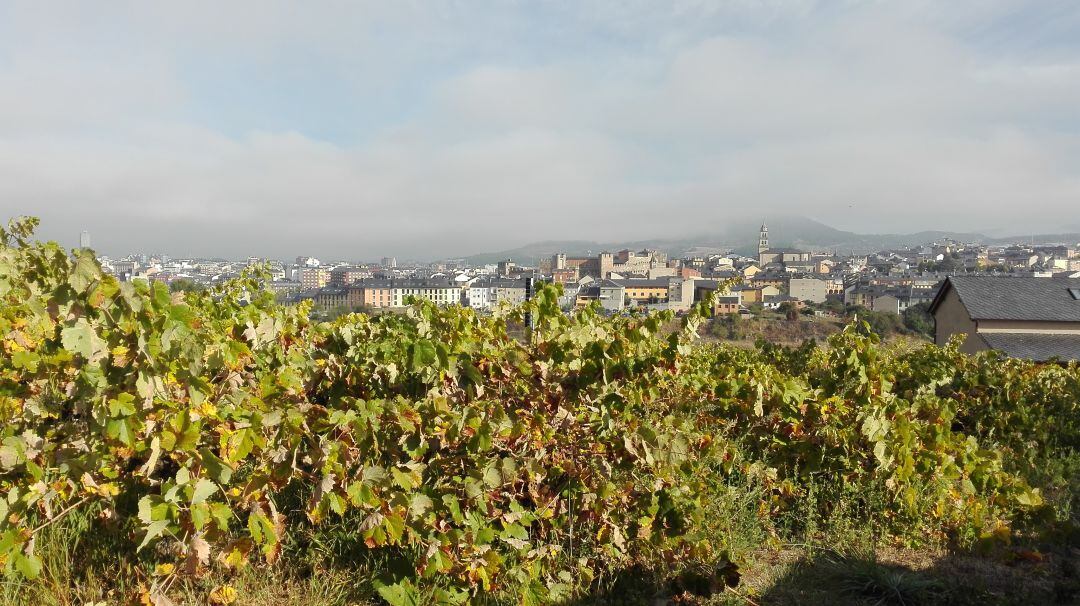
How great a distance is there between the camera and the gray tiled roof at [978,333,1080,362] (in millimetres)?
18094

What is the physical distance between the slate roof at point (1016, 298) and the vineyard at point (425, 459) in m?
18.1

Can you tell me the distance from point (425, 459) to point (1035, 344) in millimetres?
21501

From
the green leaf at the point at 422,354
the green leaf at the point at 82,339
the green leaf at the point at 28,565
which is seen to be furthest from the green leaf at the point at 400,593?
the green leaf at the point at 82,339

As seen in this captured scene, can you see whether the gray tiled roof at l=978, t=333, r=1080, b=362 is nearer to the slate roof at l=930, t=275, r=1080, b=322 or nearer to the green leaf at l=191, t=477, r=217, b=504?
the slate roof at l=930, t=275, r=1080, b=322

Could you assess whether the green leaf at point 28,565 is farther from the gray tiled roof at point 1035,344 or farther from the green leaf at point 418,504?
the gray tiled roof at point 1035,344

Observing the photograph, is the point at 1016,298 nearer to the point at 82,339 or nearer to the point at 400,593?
the point at 400,593

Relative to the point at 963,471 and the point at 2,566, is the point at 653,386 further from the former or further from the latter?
the point at 2,566

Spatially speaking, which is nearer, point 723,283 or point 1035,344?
point 723,283

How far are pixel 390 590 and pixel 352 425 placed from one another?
2.40 ft

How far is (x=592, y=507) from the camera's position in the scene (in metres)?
3.26

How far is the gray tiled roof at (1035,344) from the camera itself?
1809 centimetres

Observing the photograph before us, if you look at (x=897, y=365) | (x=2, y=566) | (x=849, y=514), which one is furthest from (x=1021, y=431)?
(x=2, y=566)

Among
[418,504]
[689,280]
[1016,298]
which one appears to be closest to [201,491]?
[418,504]

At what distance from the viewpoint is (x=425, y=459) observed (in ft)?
10.5
